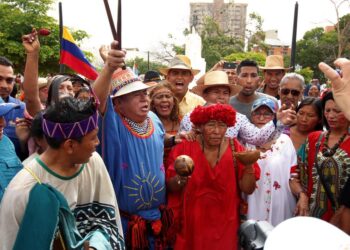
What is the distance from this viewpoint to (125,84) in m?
3.70

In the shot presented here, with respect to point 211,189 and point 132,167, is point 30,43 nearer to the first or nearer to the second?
point 132,167

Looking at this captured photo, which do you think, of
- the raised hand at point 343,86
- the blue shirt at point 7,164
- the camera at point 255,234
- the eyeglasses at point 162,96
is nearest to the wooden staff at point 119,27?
the blue shirt at point 7,164

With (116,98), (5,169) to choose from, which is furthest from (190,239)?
(5,169)

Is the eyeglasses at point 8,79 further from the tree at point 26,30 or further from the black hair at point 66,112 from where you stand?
the tree at point 26,30

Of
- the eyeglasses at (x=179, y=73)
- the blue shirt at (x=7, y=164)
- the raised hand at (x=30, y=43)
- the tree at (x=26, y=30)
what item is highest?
the tree at (x=26, y=30)

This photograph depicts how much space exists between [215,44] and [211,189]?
131 feet

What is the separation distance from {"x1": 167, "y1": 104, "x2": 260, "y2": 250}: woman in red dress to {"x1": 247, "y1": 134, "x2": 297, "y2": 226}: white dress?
28 centimetres

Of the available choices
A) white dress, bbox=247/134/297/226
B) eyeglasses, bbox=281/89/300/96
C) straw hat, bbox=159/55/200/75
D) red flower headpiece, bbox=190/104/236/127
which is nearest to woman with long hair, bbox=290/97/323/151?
white dress, bbox=247/134/297/226

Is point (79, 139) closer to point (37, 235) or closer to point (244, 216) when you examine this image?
point (37, 235)

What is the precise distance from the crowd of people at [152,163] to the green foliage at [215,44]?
36204 millimetres

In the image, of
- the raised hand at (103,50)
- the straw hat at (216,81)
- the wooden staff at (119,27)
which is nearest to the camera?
the wooden staff at (119,27)

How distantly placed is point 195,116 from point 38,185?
75.4 inches

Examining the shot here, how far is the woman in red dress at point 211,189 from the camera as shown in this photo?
12.5 feet

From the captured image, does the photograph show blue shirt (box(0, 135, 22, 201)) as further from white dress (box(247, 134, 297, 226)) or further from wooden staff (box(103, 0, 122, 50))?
white dress (box(247, 134, 297, 226))
